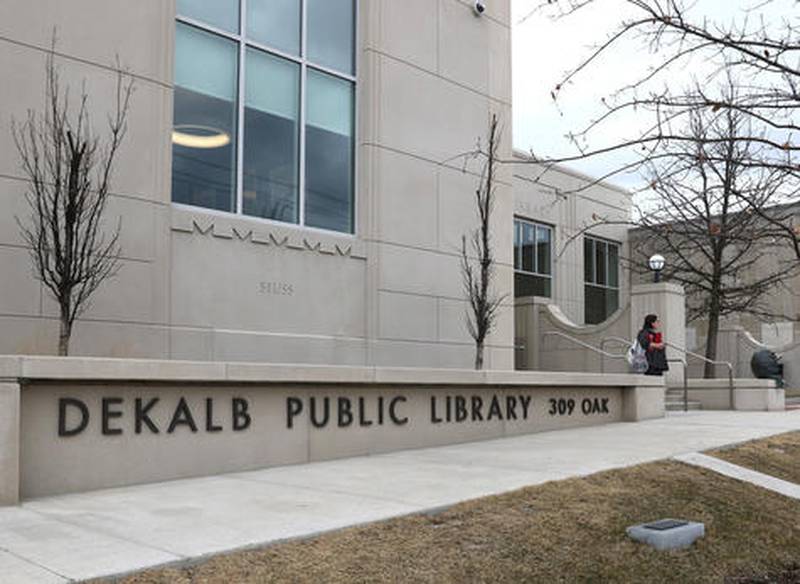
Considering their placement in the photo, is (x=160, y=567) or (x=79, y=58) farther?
(x=79, y=58)

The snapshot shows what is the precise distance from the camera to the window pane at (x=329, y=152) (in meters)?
13.9

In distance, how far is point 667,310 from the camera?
20.8 meters

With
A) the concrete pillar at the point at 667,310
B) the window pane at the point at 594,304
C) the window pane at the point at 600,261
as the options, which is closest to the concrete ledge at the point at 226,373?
the concrete pillar at the point at 667,310

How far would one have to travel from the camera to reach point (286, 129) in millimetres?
13664

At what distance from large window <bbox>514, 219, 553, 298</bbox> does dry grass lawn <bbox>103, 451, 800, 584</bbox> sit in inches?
741

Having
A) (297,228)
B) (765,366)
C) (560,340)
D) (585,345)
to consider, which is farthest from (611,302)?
(297,228)

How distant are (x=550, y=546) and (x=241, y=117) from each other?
28.5 ft

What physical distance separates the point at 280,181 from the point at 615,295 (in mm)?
20678

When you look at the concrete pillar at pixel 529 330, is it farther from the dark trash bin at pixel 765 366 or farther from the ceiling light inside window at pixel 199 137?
the ceiling light inside window at pixel 199 137

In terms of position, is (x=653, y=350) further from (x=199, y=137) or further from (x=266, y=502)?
(x=266, y=502)

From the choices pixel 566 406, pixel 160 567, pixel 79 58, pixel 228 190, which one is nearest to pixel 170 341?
pixel 228 190

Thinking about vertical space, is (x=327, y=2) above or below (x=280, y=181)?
above

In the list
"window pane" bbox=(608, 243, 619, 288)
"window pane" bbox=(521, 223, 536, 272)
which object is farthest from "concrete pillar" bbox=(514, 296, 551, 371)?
"window pane" bbox=(608, 243, 619, 288)

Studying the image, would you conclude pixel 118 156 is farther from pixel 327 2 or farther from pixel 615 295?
pixel 615 295
